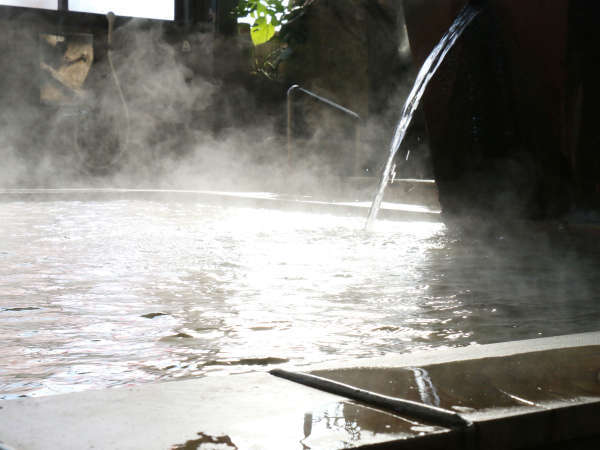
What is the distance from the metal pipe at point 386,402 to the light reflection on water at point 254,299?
426 mm

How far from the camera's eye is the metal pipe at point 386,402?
988mm

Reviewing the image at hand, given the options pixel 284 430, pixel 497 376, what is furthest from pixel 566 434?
pixel 284 430

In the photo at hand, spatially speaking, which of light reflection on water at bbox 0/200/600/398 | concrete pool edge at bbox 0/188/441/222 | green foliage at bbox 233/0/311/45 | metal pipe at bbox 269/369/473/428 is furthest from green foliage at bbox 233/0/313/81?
metal pipe at bbox 269/369/473/428

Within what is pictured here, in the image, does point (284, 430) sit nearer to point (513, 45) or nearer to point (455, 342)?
point (455, 342)

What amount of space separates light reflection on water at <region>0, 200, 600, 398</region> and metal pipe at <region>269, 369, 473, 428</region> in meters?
0.43

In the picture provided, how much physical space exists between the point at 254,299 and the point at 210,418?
1462mm

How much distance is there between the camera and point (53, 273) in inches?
118

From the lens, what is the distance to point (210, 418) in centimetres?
99

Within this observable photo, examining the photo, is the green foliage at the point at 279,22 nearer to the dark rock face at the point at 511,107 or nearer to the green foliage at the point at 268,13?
the green foliage at the point at 268,13

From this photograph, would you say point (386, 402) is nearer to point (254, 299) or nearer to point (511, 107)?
point (254, 299)

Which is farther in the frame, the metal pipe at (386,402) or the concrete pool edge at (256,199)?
the concrete pool edge at (256,199)

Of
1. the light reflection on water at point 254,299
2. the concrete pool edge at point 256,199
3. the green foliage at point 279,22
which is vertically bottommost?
the light reflection on water at point 254,299

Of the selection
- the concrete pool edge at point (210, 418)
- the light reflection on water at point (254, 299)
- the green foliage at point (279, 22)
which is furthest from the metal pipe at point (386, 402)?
the green foliage at point (279, 22)

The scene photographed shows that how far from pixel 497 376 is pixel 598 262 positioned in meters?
2.34
